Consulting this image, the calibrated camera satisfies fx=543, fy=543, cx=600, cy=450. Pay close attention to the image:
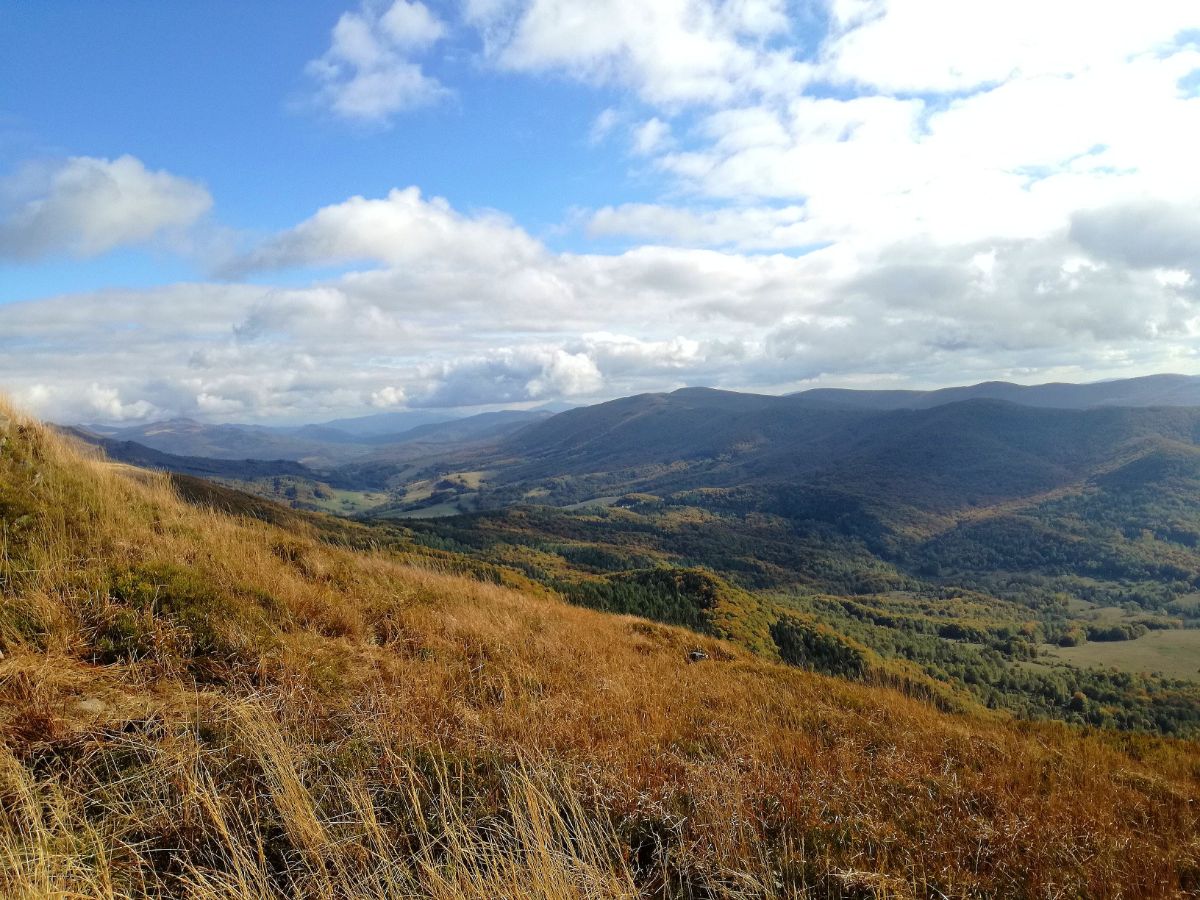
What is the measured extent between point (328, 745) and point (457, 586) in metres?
8.35

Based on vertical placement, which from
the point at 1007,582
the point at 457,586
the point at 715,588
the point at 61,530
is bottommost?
the point at 1007,582

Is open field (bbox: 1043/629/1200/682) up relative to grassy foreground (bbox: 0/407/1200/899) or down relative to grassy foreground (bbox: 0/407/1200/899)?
down

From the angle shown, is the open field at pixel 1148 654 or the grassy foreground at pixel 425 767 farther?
the open field at pixel 1148 654

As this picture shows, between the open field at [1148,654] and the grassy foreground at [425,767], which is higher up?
the grassy foreground at [425,767]

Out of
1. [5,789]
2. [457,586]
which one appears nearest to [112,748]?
[5,789]

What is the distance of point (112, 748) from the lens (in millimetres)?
3912

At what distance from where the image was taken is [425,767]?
15.1 ft

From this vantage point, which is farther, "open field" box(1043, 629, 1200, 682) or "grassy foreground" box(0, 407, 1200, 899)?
"open field" box(1043, 629, 1200, 682)

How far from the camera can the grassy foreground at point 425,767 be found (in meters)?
3.38

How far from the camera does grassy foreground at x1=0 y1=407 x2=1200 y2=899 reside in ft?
11.1

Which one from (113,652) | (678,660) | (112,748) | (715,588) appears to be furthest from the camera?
(715,588)

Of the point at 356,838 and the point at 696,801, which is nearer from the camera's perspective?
the point at 356,838

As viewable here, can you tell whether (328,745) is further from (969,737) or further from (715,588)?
(715,588)

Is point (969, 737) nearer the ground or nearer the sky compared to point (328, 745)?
nearer the ground
